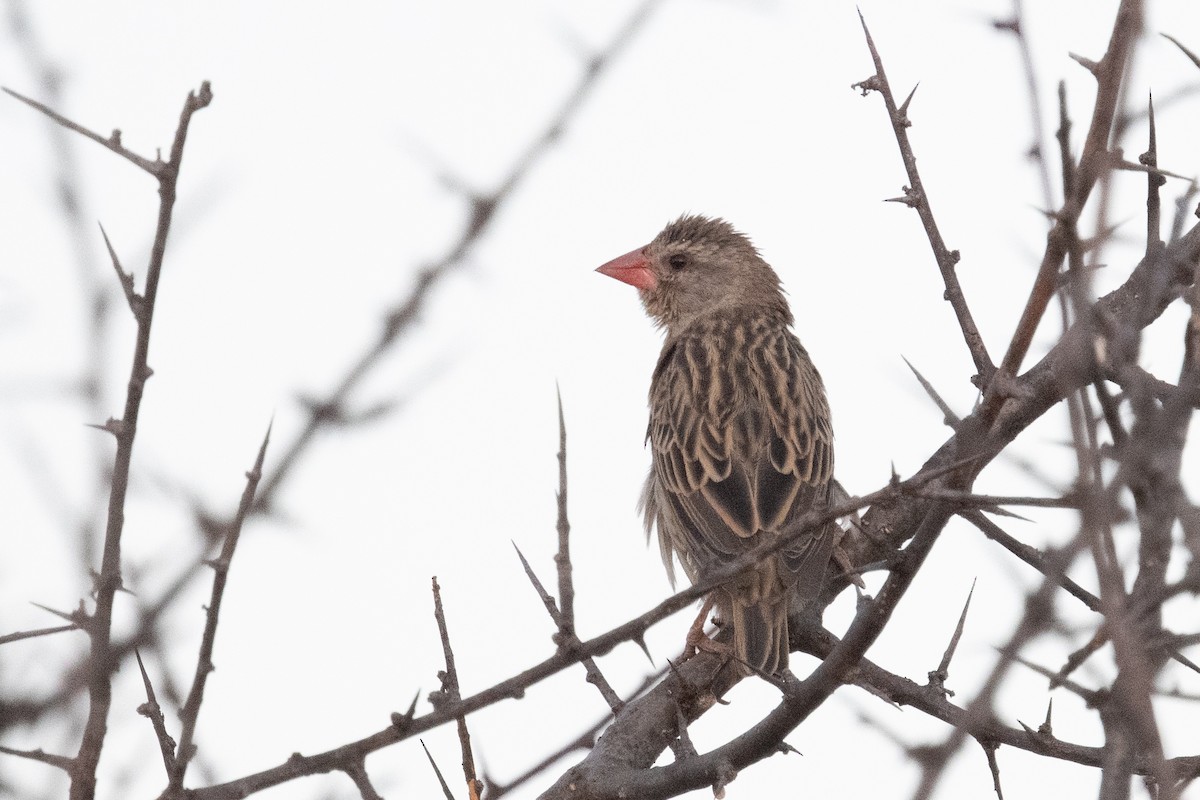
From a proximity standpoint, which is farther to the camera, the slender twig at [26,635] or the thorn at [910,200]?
the thorn at [910,200]

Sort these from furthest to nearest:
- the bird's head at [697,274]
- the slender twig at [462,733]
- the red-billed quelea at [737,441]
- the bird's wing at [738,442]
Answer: the bird's head at [697,274] < the bird's wing at [738,442] < the red-billed quelea at [737,441] < the slender twig at [462,733]

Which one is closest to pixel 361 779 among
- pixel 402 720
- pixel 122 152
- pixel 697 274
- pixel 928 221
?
pixel 402 720

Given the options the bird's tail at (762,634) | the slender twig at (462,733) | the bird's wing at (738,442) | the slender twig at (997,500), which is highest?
the bird's wing at (738,442)

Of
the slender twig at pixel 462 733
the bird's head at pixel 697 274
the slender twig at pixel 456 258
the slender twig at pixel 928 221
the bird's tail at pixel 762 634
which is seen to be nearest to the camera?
the slender twig at pixel 456 258

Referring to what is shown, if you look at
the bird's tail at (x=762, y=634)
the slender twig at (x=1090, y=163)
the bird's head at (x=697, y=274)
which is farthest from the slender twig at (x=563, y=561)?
→ the bird's head at (x=697, y=274)

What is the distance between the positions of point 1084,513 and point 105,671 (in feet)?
4.58

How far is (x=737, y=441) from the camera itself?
21.0ft

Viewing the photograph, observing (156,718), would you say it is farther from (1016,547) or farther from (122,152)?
(1016,547)

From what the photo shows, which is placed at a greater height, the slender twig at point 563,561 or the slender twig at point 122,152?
the slender twig at point 122,152

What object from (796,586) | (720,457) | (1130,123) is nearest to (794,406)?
(720,457)

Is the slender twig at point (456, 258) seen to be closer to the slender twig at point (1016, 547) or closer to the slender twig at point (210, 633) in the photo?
the slender twig at point (210, 633)

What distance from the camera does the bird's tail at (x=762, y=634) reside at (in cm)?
519

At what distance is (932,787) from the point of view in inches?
69.2

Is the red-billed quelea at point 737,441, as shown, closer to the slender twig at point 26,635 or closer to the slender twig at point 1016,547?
the slender twig at point 1016,547
